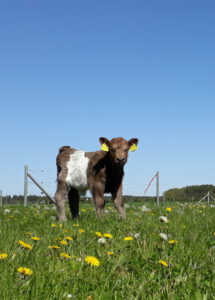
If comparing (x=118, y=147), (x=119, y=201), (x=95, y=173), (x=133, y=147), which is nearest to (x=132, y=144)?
(x=133, y=147)

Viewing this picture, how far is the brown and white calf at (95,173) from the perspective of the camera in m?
9.02

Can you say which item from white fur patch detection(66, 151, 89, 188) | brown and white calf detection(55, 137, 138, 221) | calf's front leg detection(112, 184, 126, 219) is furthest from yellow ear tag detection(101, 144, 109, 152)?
calf's front leg detection(112, 184, 126, 219)

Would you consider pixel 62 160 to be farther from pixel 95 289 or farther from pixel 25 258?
pixel 95 289

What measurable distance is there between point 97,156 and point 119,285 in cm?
613

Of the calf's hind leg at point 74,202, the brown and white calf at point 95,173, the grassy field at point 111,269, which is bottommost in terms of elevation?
the grassy field at point 111,269

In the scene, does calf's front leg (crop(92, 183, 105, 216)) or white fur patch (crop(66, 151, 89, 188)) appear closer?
calf's front leg (crop(92, 183, 105, 216))

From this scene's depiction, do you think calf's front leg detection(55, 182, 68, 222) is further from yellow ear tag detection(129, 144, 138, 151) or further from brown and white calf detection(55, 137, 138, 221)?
yellow ear tag detection(129, 144, 138, 151)

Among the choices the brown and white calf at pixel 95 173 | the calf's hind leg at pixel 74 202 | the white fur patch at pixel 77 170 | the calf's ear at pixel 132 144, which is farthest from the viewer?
the calf's hind leg at pixel 74 202

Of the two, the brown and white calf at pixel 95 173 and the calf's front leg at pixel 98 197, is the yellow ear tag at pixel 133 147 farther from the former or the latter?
the calf's front leg at pixel 98 197

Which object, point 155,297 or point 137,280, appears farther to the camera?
point 137,280

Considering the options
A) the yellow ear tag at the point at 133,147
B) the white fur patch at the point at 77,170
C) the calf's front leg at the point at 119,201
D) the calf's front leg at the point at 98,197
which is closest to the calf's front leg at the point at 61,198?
the white fur patch at the point at 77,170

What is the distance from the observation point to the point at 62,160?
33.4ft

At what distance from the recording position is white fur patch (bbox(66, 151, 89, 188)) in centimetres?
964

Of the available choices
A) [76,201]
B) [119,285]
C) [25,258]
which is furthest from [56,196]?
[119,285]
